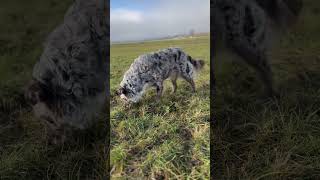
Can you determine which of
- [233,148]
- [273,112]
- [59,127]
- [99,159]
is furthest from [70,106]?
[273,112]

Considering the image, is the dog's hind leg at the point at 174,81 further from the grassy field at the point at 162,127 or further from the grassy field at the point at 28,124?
the grassy field at the point at 28,124

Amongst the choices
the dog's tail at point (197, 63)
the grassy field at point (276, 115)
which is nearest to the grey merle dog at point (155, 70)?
the dog's tail at point (197, 63)

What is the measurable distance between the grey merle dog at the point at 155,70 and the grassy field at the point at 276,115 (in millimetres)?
211

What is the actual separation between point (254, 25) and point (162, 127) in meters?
0.99

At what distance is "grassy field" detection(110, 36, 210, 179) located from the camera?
360 cm

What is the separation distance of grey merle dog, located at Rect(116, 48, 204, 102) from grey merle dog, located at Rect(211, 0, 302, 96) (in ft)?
0.98

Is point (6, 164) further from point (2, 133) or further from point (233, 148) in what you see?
point (233, 148)

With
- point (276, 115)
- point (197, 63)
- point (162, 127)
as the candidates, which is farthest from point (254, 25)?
point (162, 127)

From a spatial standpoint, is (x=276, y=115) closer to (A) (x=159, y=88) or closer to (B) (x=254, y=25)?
(B) (x=254, y=25)

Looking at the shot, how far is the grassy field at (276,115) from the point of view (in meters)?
3.61

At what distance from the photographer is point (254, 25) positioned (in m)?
3.94

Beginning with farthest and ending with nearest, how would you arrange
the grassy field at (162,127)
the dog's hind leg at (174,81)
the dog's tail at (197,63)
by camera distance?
the dog's hind leg at (174,81)
the dog's tail at (197,63)
the grassy field at (162,127)

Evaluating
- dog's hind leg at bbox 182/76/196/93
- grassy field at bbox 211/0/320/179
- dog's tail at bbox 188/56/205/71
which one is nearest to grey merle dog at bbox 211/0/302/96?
grassy field at bbox 211/0/320/179

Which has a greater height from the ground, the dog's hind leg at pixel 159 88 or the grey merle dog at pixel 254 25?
the grey merle dog at pixel 254 25
